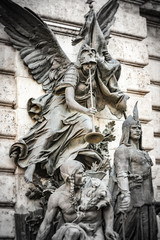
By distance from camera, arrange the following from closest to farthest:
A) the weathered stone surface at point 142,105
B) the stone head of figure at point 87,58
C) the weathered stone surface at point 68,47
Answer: the stone head of figure at point 87,58
the weathered stone surface at point 68,47
the weathered stone surface at point 142,105

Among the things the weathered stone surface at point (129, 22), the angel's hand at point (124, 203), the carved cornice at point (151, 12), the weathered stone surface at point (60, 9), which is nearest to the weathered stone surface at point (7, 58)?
the weathered stone surface at point (60, 9)

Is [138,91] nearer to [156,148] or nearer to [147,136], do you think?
[147,136]

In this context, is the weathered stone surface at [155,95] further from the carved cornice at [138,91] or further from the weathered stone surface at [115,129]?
the weathered stone surface at [115,129]

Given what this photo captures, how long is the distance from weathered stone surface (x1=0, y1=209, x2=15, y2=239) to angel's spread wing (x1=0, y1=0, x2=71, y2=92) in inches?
77.9

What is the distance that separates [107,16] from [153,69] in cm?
148

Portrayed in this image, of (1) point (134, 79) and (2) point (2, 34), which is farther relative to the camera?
(1) point (134, 79)

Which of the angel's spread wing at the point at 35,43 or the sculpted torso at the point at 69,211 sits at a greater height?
the angel's spread wing at the point at 35,43

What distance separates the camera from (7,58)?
9.12 m

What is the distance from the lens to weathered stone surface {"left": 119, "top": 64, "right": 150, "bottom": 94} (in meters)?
10.0

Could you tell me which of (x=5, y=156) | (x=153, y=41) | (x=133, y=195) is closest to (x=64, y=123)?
(x=5, y=156)

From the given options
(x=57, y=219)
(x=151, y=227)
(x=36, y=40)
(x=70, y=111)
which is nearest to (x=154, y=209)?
(x=151, y=227)

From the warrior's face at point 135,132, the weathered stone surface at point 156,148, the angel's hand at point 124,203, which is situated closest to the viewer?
the angel's hand at point 124,203

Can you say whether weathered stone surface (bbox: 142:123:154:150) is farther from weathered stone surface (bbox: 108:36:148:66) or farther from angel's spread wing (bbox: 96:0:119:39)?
angel's spread wing (bbox: 96:0:119:39)

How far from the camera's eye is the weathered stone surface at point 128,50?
10.1 metres
